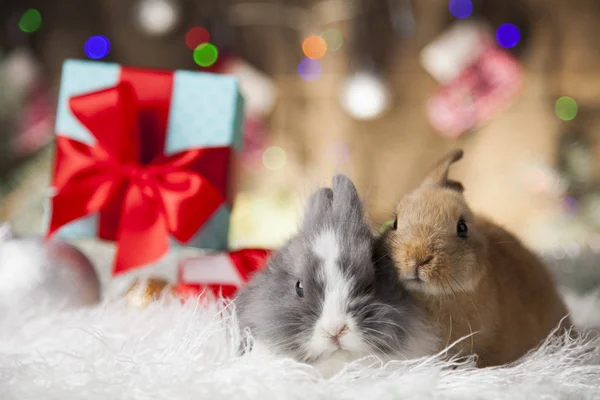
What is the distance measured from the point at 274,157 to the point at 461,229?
5.73 feet

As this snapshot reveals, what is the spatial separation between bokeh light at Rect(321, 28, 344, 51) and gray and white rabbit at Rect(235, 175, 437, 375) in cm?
174

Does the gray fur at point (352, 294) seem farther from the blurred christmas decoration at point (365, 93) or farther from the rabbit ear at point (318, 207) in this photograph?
the blurred christmas decoration at point (365, 93)

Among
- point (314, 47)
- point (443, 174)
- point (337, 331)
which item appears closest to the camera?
point (337, 331)

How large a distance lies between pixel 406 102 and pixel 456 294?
68.5 inches

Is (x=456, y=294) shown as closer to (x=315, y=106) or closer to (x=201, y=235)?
(x=201, y=235)

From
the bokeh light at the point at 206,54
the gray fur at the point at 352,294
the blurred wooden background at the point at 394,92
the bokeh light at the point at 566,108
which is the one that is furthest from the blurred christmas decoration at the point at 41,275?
the bokeh light at the point at 566,108

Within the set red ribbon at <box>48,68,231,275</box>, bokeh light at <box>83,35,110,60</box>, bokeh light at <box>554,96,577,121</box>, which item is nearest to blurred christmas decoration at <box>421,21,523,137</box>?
bokeh light at <box>554,96,577,121</box>

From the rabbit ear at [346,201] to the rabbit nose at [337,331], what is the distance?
5.1 inches

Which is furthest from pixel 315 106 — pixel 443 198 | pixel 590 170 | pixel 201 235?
pixel 443 198

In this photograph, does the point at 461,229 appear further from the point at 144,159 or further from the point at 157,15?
the point at 157,15

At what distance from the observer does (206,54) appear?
A: 237 centimetres

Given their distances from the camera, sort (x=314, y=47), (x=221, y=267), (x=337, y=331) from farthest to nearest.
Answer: (x=314, y=47)
(x=221, y=267)
(x=337, y=331)

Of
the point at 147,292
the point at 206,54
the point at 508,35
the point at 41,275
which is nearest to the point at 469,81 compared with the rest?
the point at 508,35

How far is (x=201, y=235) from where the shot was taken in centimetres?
116
